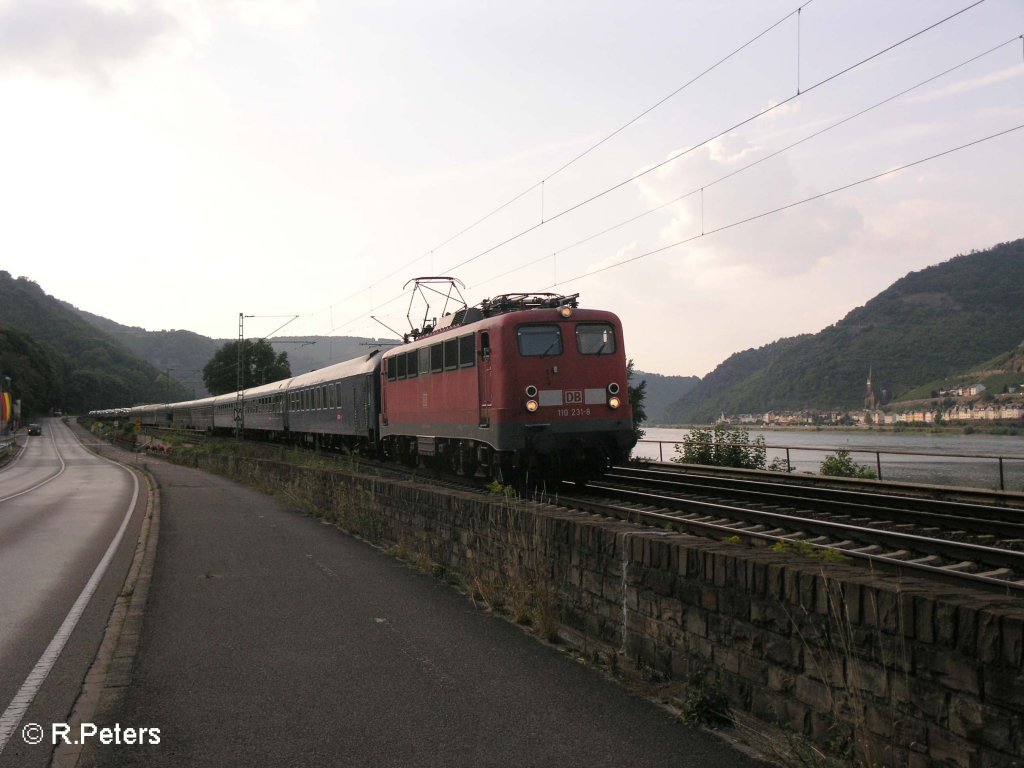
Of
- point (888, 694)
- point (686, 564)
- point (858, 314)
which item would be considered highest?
point (858, 314)

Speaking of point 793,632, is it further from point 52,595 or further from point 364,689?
point 52,595

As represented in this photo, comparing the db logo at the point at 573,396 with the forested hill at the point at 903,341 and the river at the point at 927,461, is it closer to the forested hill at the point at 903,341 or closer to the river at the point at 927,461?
the river at the point at 927,461

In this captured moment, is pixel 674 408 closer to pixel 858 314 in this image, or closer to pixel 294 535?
pixel 858 314

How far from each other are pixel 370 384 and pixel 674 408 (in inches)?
2031

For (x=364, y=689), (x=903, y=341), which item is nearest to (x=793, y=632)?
(x=364, y=689)

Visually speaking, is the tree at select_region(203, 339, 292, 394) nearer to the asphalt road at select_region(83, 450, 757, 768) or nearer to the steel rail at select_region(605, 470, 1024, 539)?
the steel rail at select_region(605, 470, 1024, 539)

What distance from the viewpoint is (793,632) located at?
4.72 m

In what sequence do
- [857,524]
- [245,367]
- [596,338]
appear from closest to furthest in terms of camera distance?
1. [857,524]
2. [596,338]
3. [245,367]

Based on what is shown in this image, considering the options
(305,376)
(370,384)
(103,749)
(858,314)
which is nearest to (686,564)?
(103,749)

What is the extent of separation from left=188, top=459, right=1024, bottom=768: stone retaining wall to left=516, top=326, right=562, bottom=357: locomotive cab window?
8.32 metres

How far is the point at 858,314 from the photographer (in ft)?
188

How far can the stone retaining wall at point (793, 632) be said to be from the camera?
371cm

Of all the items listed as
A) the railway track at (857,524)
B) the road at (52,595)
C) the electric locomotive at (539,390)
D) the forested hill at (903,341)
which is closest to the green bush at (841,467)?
the railway track at (857,524)

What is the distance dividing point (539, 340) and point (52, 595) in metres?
9.11
